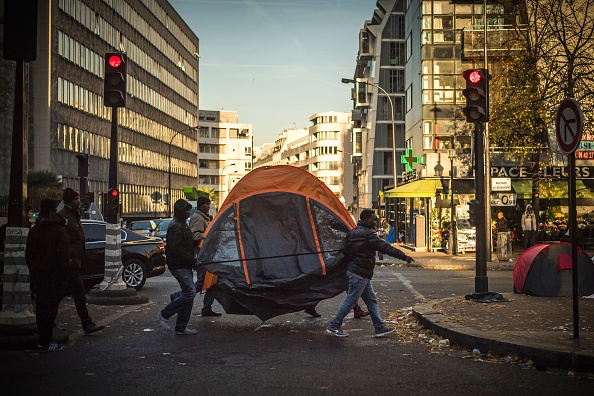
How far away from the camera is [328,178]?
543 ft

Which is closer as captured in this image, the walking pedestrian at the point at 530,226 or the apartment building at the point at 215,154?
the walking pedestrian at the point at 530,226

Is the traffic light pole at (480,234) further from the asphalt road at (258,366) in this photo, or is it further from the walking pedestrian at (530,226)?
the walking pedestrian at (530,226)

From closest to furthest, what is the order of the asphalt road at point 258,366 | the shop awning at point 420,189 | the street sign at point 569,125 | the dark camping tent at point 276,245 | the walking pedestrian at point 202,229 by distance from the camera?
the asphalt road at point 258,366 < the street sign at point 569,125 < the dark camping tent at point 276,245 < the walking pedestrian at point 202,229 < the shop awning at point 420,189

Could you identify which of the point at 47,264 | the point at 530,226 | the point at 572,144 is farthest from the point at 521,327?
the point at 530,226

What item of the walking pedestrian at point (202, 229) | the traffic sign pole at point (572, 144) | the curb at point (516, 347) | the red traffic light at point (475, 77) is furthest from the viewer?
the red traffic light at point (475, 77)

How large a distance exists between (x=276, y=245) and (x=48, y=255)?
3.81m

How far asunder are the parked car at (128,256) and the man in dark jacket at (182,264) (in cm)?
645

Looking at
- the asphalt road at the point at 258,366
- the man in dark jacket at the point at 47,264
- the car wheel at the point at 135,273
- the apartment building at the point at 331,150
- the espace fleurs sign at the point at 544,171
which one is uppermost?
the apartment building at the point at 331,150

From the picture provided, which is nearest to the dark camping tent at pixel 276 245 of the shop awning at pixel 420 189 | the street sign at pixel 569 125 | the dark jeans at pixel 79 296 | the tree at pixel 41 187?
the dark jeans at pixel 79 296

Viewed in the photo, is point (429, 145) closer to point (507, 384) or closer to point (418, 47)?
point (418, 47)

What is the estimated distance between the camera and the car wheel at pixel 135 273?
1972cm

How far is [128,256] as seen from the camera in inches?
777

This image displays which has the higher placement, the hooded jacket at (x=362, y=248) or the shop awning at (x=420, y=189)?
the shop awning at (x=420, y=189)

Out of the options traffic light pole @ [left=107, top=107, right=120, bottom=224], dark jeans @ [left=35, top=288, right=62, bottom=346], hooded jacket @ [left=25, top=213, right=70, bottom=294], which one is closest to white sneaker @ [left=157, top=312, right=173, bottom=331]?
hooded jacket @ [left=25, top=213, right=70, bottom=294]
